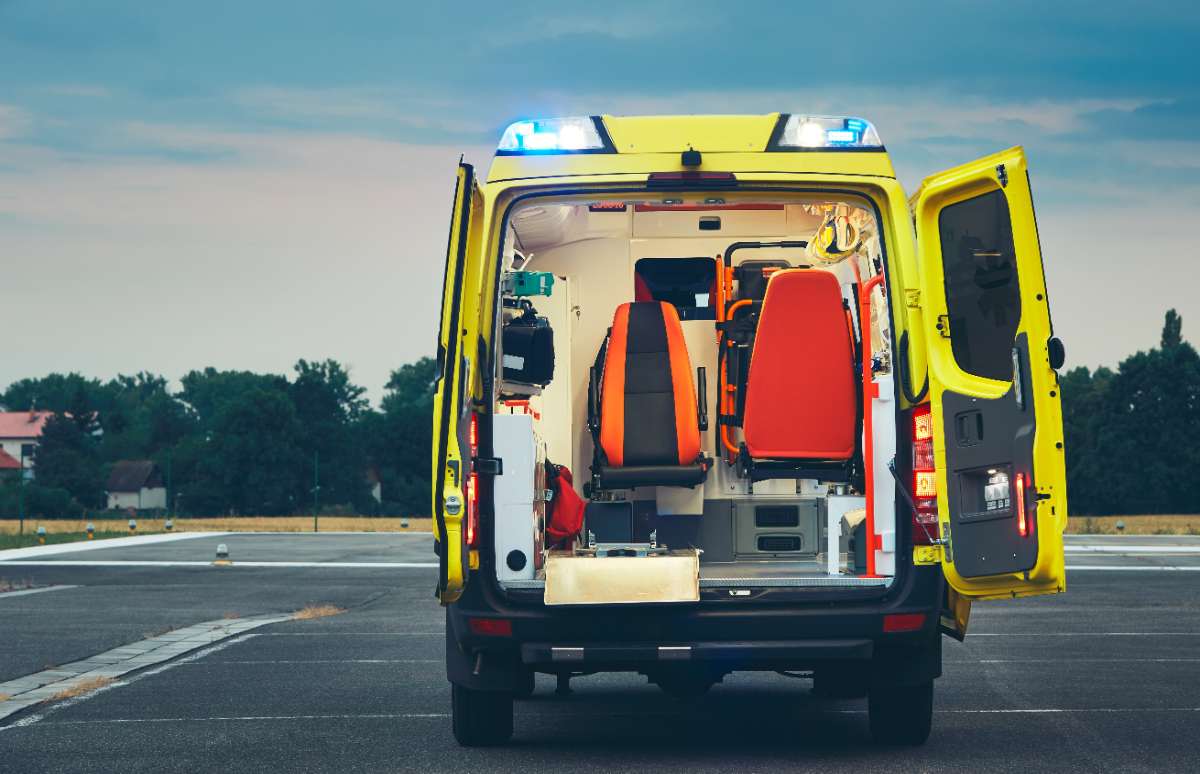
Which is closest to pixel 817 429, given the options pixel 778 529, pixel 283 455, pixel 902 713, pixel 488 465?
pixel 778 529

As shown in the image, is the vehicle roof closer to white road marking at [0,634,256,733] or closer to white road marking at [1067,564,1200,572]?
white road marking at [0,634,256,733]

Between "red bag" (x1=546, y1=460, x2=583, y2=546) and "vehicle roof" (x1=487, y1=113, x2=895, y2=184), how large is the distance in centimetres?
191

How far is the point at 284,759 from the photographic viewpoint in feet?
25.1

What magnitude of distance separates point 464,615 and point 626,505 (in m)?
2.74

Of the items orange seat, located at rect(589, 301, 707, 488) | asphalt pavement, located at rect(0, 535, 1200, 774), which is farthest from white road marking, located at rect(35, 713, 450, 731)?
orange seat, located at rect(589, 301, 707, 488)

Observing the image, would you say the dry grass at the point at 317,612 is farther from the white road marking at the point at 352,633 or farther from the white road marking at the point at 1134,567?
the white road marking at the point at 1134,567

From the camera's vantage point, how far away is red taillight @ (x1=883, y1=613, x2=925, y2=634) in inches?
281

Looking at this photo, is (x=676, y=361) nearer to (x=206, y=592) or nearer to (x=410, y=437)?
(x=206, y=592)

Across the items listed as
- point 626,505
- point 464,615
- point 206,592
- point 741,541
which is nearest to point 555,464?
point 626,505

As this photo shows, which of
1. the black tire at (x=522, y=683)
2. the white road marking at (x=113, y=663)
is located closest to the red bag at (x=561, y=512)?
the black tire at (x=522, y=683)

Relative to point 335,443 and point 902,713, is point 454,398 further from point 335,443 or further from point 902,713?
point 335,443

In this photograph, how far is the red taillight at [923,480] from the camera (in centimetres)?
714

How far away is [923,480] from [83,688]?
5.97 m

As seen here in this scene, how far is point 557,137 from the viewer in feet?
24.3
